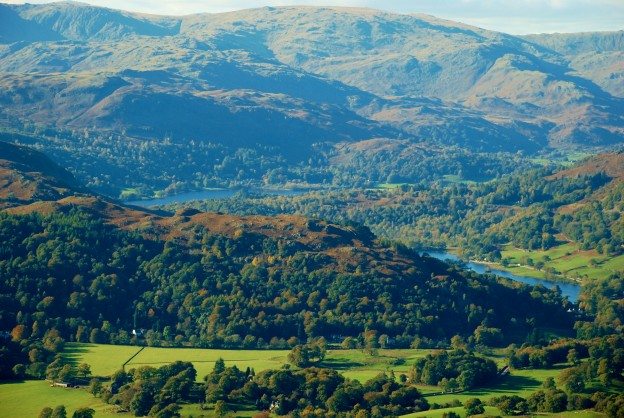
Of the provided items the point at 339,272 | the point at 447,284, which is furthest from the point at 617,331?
the point at 339,272

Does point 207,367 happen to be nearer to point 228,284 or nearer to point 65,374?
point 65,374

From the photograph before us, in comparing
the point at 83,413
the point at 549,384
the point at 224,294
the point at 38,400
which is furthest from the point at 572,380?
the point at 224,294

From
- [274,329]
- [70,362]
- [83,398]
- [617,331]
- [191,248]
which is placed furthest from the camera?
[191,248]

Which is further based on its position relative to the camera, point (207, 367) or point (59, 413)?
point (207, 367)

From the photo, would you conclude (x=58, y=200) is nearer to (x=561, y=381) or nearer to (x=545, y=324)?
(x=545, y=324)

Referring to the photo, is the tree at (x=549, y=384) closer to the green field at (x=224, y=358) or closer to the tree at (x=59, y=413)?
the green field at (x=224, y=358)

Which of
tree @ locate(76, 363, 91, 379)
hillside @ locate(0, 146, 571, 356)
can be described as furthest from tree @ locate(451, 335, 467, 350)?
tree @ locate(76, 363, 91, 379)
